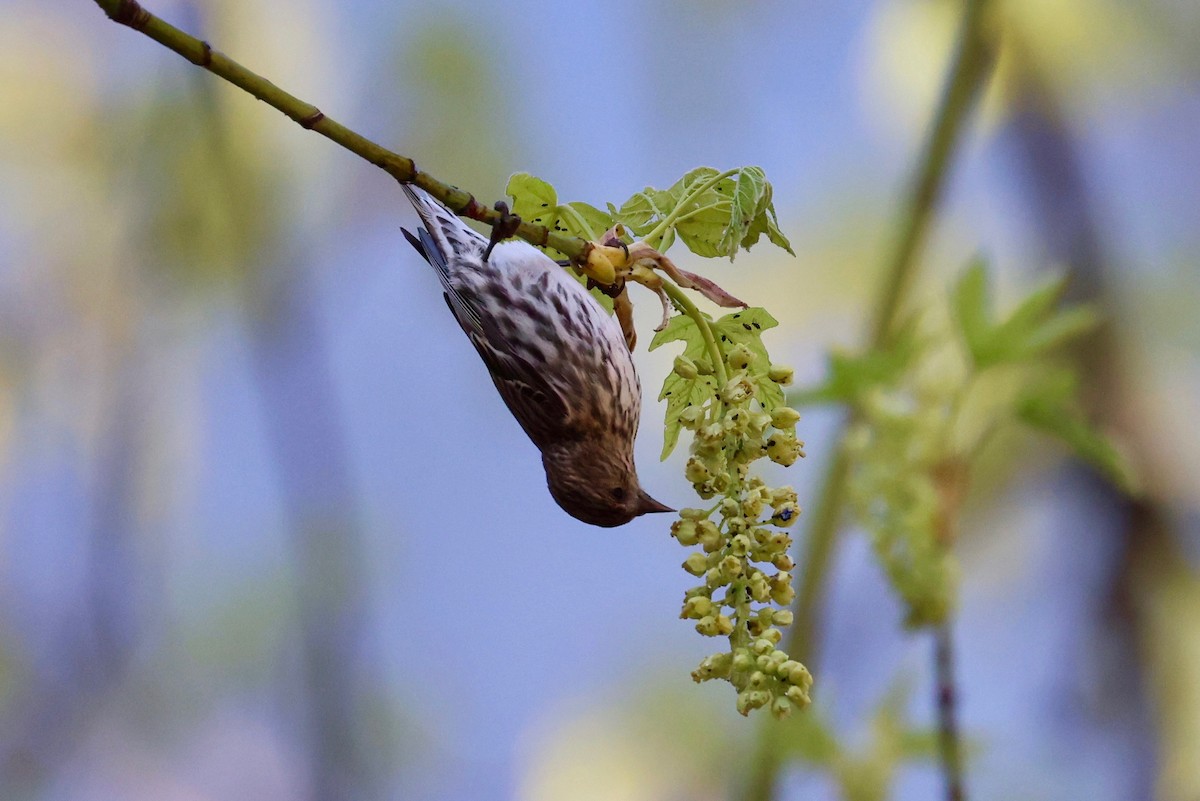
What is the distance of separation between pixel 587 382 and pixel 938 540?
1.97 feet

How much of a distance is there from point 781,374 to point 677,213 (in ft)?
0.70

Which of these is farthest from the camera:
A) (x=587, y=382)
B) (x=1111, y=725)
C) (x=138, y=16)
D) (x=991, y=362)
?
(x=1111, y=725)

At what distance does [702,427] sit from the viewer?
108cm

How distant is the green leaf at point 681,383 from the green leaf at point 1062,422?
2.94 ft

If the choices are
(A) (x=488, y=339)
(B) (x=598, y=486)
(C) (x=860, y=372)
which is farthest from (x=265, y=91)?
(C) (x=860, y=372)

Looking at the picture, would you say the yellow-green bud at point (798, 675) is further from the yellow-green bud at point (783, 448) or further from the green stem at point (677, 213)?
the green stem at point (677, 213)

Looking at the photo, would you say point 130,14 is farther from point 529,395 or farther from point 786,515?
point 529,395

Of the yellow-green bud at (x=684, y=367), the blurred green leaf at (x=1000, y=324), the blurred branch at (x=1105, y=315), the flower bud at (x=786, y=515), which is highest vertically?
the blurred branch at (x=1105, y=315)

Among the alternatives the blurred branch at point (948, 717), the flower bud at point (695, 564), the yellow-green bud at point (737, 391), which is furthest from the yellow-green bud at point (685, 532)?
the blurred branch at point (948, 717)

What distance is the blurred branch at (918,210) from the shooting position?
79.4 inches

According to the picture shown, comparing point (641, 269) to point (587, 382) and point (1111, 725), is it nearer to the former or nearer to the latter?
point (587, 382)

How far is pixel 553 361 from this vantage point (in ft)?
5.81

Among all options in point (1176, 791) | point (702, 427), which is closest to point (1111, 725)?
point (1176, 791)

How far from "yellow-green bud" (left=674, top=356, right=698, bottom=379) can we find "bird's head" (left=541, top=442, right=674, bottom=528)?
682mm
